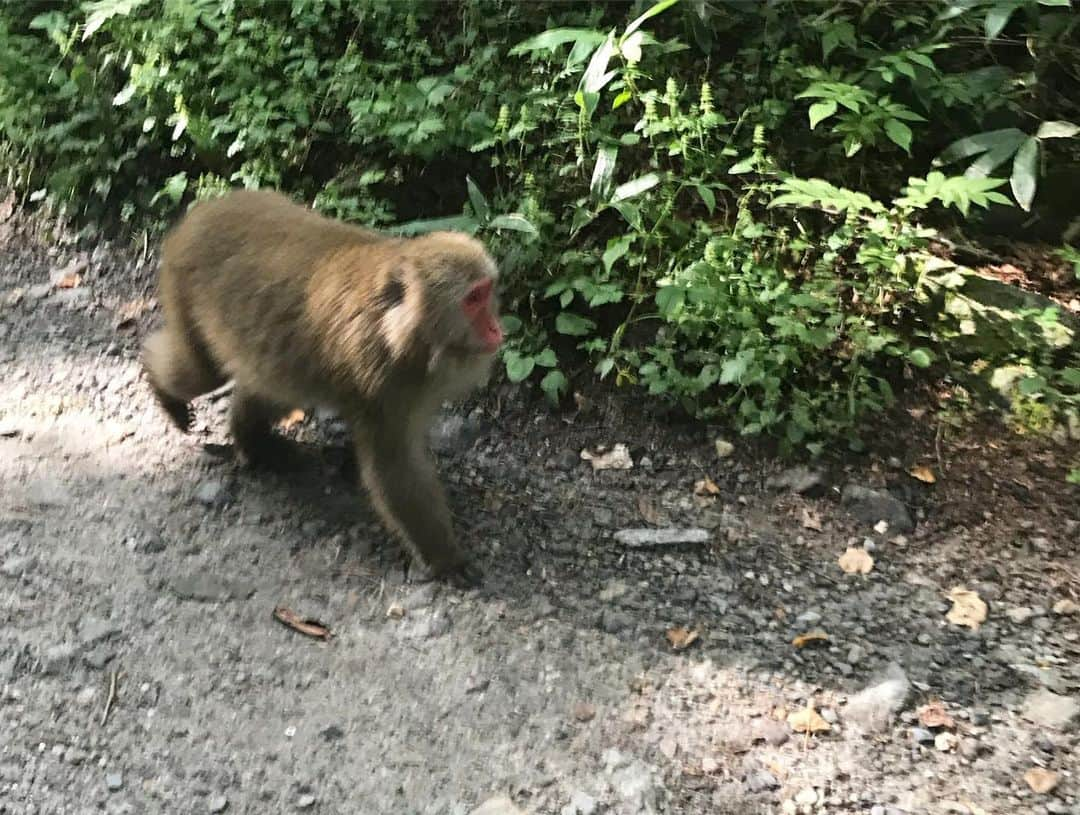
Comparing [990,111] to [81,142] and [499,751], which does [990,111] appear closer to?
[499,751]

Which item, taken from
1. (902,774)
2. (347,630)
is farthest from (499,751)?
(902,774)

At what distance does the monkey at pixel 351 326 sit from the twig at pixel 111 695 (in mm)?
1078


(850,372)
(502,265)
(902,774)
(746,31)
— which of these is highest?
(746,31)

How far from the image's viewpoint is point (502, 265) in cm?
469

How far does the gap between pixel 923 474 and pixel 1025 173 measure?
1467mm

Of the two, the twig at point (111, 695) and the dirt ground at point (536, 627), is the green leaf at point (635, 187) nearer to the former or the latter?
the dirt ground at point (536, 627)

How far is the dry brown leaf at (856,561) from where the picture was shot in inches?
152

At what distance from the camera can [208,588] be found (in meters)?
3.66

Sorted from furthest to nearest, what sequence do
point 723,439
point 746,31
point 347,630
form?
point 746,31
point 723,439
point 347,630

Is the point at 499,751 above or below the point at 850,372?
below

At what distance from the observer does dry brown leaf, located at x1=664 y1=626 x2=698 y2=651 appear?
3.51 meters

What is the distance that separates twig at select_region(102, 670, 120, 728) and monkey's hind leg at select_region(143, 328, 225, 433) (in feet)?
4.28

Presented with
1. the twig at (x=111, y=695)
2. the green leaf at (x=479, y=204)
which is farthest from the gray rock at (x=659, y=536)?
the twig at (x=111, y=695)

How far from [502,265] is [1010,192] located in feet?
8.43
